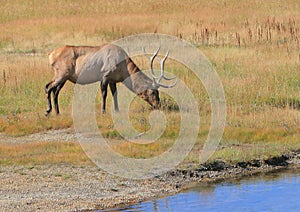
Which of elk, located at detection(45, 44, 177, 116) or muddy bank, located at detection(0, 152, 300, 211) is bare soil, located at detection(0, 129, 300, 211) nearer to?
muddy bank, located at detection(0, 152, 300, 211)

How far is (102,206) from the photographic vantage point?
1128cm

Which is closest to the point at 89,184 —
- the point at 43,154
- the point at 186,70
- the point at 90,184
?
the point at 90,184

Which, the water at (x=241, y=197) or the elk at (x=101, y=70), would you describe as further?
the elk at (x=101, y=70)

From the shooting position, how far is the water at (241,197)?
11500 mm

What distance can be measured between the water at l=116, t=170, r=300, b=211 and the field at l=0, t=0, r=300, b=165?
3.73 ft

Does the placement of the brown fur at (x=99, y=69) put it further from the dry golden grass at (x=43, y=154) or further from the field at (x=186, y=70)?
the dry golden grass at (x=43, y=154)

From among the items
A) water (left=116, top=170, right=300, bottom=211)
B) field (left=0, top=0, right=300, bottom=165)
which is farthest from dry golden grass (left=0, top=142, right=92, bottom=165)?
water (left=116, top=170, right=300, bottom=211)

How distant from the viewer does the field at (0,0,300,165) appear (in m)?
15.1

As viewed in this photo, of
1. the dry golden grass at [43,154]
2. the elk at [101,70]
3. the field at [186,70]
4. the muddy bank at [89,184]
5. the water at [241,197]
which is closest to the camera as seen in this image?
the muddy bank at [89,184]

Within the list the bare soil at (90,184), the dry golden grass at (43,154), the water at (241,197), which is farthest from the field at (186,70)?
the water at (241,197)

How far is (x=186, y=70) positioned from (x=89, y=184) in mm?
9484

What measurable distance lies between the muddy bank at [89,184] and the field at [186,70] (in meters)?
0.39

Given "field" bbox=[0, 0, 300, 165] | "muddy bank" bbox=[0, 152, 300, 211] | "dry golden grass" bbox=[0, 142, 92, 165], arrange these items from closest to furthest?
"muddy bank" bbox=[0, 152, 300, 211] < "dry golden grass" bbox=[0, 142, 92, 165] < "field" bbox=[0, 0, 300, 165]

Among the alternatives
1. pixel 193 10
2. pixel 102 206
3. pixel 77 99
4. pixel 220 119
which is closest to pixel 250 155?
pixel 220 119
